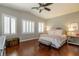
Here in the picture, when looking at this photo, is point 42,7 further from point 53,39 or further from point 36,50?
point 36,50

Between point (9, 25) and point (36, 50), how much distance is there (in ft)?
3.06

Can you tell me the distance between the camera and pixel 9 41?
233cm

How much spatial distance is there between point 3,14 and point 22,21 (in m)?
0.50

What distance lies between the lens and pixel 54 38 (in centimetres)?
257

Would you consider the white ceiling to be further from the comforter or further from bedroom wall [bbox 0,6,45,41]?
the comforter

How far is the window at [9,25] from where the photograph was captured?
2262 mm

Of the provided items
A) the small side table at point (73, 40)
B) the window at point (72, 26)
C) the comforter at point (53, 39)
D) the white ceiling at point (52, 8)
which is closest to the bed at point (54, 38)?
the comforter at point (53, 39)

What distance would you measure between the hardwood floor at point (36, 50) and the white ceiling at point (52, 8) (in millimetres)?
759

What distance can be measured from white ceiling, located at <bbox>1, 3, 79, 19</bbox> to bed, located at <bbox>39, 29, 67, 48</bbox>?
1.44ft

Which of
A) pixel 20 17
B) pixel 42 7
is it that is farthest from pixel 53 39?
pixel 20 17

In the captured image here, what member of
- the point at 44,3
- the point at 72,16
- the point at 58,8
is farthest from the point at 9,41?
the point at 72,16

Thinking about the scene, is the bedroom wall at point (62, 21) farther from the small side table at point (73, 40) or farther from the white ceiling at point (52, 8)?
the small side table at point (73, 40)

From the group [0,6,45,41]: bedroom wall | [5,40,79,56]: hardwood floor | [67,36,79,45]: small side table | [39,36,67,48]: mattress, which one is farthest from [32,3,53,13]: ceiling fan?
[67,36,79,45]: small side table

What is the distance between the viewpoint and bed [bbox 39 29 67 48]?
98.9 inches
